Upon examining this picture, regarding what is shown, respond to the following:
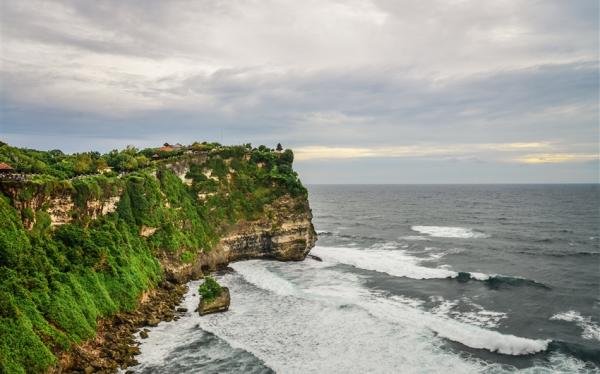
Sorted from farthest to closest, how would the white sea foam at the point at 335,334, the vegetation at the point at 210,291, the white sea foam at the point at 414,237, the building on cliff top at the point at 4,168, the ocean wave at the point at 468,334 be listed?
the white sea foam at the point at 414,237, the vegetation at the point at 210,291, the building on cliff top at the point at 4,168, the ocean wave at the point at 468,334, the white sea foam at the point at 335,334

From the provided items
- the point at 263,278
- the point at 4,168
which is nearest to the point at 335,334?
Result: the point at 263,278

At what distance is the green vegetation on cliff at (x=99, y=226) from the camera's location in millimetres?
25578

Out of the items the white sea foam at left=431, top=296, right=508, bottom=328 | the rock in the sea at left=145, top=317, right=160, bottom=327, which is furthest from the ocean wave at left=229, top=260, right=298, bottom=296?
the white sea foam at left=431, top=296, right=508, bottom=328

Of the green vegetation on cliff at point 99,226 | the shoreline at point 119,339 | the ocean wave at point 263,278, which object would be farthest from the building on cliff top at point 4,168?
the ocean wave at point 263,278

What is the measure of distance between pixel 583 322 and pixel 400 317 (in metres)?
16.1

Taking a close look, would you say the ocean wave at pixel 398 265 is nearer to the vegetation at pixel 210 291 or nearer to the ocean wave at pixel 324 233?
the ocean wave at pixel 324 233

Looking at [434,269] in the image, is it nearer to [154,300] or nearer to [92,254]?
[154,300]

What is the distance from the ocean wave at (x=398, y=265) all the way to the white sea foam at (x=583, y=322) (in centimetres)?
863

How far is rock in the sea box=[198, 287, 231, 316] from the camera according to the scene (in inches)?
1436

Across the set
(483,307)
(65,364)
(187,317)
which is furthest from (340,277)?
(65,364)

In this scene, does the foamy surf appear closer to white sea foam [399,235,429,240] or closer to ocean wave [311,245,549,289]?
ocean wave [311,245,549,289]

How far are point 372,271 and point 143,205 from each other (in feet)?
98.1

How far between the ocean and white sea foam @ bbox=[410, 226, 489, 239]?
12.8 meters

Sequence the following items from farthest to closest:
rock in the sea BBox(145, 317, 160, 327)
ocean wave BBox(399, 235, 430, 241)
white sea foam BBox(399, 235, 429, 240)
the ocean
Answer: white sea foam BBox(399, 235, 429, 240), ocean wave BBox(399, 235, 430, 241), rock in the sea BBox(145, 317, 160, 327), the ocean
